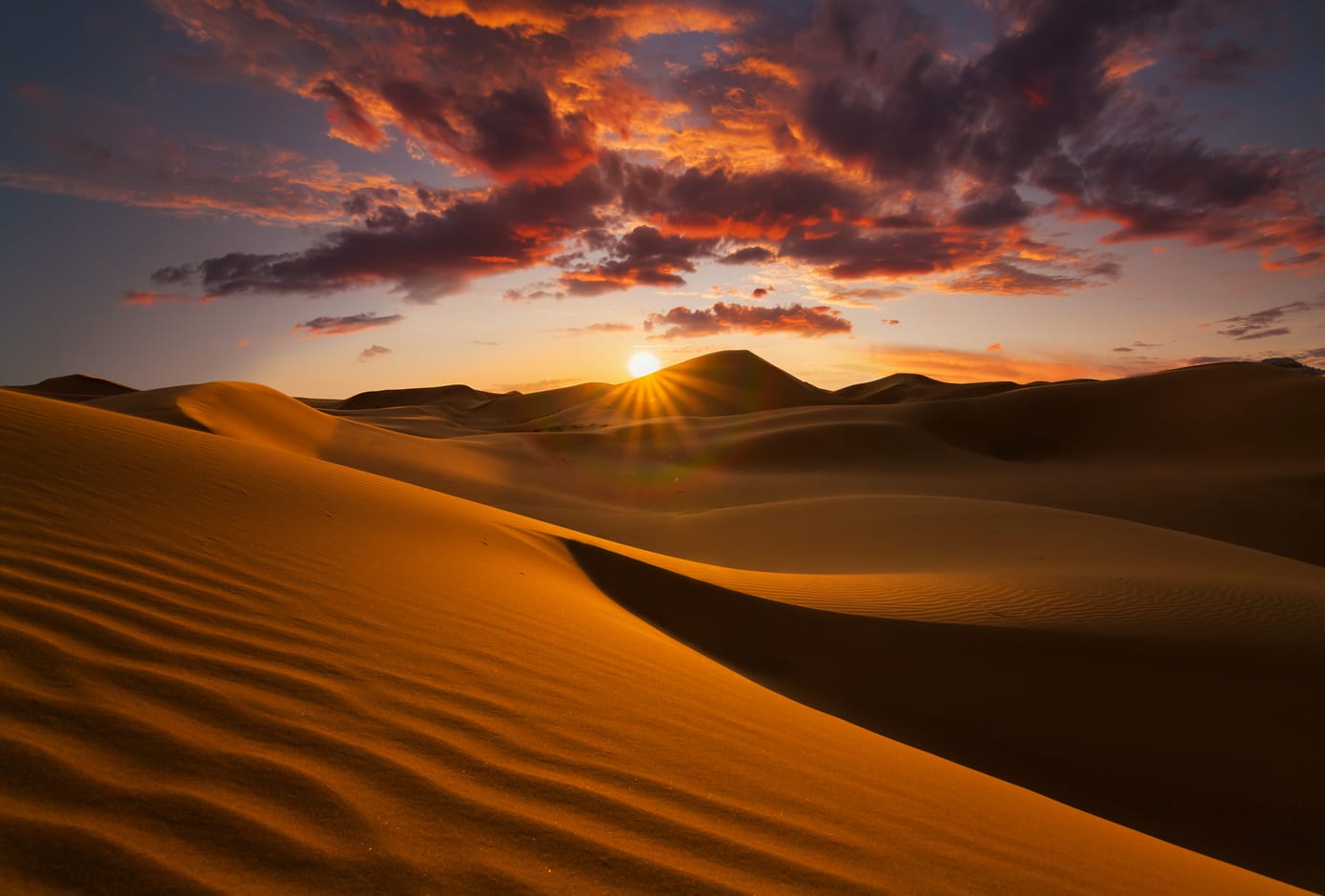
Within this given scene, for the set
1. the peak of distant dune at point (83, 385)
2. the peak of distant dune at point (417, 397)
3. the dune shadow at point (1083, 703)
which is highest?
the peak of distant dune at point (417, 397)

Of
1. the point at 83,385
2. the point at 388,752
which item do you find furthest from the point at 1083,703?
the point at 83,385

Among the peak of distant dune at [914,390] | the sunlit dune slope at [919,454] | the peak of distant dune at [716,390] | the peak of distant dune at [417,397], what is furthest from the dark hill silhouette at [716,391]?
the peak of distant dune at [417,397]

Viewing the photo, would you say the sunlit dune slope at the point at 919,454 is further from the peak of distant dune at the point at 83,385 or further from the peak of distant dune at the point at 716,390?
the peak of distant dune at the point at 83,385

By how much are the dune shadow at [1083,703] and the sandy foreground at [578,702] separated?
29 millimetres

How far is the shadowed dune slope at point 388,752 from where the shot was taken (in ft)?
5.42

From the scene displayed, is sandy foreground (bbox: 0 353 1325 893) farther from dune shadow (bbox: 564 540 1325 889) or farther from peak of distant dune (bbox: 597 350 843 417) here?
peak of distant dune (bbox: 597 350 843 417)

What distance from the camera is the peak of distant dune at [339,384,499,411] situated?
399 feet

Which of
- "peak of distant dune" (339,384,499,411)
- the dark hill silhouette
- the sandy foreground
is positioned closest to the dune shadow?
the sandy foreground

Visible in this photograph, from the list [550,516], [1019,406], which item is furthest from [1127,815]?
[1019,406]

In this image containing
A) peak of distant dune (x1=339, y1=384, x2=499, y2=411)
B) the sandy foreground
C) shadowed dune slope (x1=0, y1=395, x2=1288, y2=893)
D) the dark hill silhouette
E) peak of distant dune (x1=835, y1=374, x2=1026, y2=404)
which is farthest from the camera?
peak of distant dune (x1=339, y1=384, x2=499, y2=411)

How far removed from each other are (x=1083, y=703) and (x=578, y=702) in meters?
4.87

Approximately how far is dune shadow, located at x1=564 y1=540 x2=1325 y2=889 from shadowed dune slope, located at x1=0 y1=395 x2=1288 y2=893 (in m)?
1.54

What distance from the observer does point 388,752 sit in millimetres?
Result: 2146

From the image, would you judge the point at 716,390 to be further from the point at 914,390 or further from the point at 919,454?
the point at 919,454
